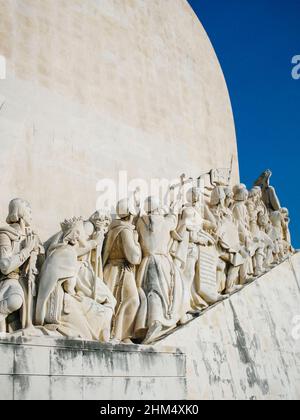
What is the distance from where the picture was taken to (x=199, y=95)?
10.9 m

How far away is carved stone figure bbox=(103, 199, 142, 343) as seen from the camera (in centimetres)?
677

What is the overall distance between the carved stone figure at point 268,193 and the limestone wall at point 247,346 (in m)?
1.97

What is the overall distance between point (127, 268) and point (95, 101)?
2.49 meters

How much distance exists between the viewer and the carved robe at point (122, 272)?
6.76m

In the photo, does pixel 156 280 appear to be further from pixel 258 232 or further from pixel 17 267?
pixel 258 232

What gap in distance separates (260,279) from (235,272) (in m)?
0.45

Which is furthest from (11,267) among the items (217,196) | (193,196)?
(217,196)

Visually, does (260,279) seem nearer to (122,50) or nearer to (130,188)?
(130,188)

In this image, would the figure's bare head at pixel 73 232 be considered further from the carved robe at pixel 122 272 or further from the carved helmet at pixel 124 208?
the carved helmet at pixel 124 208

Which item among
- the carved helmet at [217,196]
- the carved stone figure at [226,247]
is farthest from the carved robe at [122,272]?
the carved helmet at [217,196]

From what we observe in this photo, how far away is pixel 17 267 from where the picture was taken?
5.73m

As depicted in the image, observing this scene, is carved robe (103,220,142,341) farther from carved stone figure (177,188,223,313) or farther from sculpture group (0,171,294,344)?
carved stone figure (177,188,223,313)

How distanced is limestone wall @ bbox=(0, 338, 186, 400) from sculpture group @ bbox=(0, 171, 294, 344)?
16.2 inches
